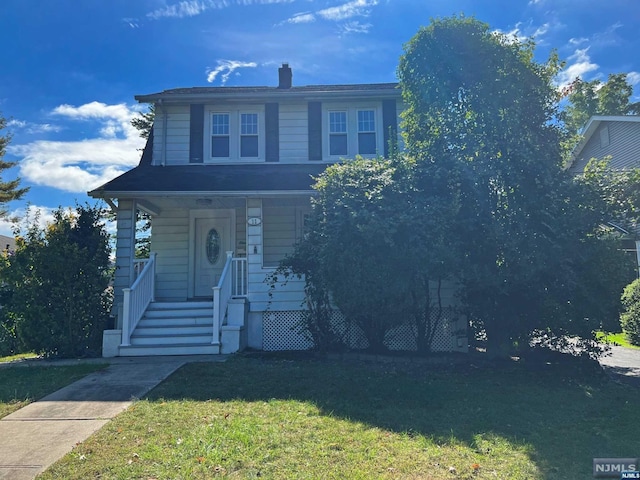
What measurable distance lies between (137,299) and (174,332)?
1039mm

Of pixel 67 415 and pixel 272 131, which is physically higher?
pixel 272 131

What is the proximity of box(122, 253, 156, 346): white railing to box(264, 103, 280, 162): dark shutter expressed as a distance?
4201mm

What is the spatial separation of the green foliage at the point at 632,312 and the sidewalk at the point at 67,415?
11143mm

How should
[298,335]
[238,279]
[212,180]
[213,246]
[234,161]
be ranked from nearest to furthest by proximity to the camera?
[298,335], [238,279], [212,180], [213,246], [234,161]

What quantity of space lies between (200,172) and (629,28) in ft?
39.2

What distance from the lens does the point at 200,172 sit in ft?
36.6

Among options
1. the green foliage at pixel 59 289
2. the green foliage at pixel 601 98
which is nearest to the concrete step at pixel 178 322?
the green foliage at pixel 59 289

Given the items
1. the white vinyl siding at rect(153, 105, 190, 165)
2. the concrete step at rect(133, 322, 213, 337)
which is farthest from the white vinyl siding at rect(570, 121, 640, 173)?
the concrete step at rect(133, 322, 213, 337)

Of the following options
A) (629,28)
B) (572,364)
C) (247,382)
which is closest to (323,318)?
(247,382)

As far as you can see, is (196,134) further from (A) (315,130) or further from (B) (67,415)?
(B) (67,415)

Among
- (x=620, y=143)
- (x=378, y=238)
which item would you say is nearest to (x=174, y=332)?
(x=378, y=238)

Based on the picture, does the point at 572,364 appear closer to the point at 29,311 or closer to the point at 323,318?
the point at 323,318

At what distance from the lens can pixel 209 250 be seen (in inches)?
464

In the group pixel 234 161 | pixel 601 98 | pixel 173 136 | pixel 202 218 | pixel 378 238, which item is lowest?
pixel 378 238
